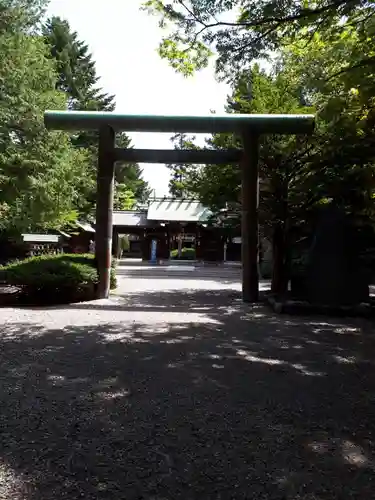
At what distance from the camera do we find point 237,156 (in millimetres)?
10344

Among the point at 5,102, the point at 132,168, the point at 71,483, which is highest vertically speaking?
the point at 132,168

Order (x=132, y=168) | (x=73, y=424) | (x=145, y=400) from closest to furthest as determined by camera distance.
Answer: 1. (x=73, y=424)
2. (x=145, y=400)
3. (x=132, y=168)

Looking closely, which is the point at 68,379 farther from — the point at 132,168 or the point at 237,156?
the point at 132,168

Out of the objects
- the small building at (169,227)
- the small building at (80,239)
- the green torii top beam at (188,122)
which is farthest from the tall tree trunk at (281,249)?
the small building at (80,239)

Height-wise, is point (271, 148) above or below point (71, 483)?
above

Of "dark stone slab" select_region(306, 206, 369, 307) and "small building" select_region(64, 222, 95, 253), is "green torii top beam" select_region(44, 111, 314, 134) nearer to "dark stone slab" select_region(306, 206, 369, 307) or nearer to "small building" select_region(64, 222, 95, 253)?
"dark stone slab" select_region(306, 206, 369, 307)

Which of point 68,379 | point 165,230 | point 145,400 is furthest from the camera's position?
point 165,230

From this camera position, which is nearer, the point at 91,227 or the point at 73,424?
the point at 73,424

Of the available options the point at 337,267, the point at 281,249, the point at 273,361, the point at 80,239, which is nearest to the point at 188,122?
the point at 281,249

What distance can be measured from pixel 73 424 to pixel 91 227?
98.5ft

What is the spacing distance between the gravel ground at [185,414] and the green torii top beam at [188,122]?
5014mm

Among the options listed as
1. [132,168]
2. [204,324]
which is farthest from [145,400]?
[132,168]

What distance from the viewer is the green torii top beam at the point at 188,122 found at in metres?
9.74

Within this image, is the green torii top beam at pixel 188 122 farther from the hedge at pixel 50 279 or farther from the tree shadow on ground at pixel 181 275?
the tree shadow on ground at pixel 181 275
